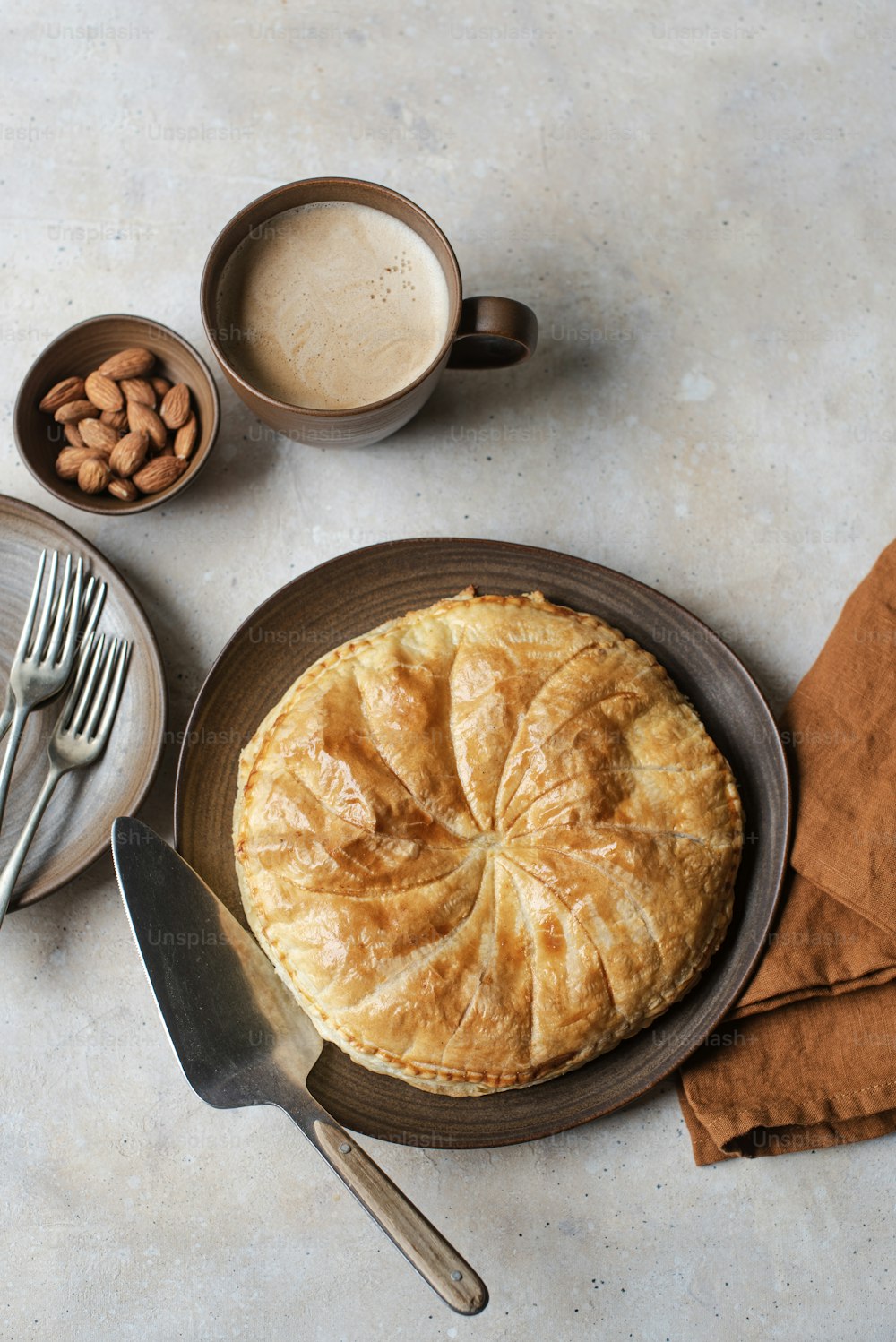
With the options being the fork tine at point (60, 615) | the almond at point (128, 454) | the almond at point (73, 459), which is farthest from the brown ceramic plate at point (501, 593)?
the almond at point (73, 459)

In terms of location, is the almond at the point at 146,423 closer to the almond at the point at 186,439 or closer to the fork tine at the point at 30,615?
the almond at the point at 186,439

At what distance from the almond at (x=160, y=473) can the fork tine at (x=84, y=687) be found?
1.40ft

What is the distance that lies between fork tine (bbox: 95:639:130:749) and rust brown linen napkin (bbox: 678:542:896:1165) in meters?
1.72

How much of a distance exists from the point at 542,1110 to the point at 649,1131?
418mm

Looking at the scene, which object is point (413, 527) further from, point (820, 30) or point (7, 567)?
point (820, 30)

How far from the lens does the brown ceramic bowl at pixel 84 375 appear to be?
2729 millimetres

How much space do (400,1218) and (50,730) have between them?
149 cm

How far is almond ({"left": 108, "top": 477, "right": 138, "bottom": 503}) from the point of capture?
108 inches

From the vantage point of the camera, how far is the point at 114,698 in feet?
8.87

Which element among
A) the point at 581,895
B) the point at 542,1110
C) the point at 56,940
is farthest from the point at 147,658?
the point at 542,1110

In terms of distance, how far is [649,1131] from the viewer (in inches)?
109

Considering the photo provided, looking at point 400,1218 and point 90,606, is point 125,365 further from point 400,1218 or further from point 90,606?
point 400,1218

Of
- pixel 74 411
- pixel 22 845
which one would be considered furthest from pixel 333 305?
pixel 22 845

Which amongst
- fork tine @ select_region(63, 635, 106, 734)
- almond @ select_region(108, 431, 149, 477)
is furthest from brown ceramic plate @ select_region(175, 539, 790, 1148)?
almond @ select_region(108, 431, 149, 477)
